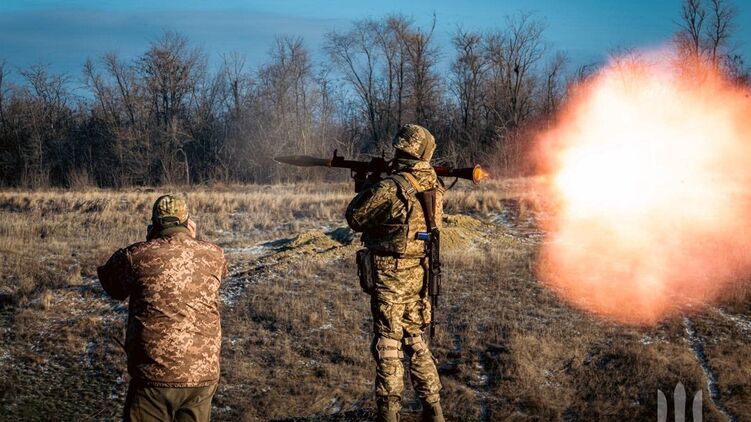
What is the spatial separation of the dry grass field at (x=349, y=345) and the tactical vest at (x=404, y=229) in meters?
1.59

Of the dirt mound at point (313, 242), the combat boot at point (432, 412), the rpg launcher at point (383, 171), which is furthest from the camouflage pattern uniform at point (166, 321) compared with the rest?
the dirt mound at point (313, 242)

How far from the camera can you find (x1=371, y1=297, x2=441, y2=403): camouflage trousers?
5.09 meters

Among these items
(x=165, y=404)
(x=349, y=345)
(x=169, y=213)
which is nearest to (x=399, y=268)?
(x=169, y=213)

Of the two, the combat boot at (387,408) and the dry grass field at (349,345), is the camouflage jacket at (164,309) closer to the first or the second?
the combat boot at (387,408)

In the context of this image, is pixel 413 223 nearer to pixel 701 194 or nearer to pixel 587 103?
pixel 701 194

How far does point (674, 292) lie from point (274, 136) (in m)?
37.0

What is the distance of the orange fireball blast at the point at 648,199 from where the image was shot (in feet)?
34.0

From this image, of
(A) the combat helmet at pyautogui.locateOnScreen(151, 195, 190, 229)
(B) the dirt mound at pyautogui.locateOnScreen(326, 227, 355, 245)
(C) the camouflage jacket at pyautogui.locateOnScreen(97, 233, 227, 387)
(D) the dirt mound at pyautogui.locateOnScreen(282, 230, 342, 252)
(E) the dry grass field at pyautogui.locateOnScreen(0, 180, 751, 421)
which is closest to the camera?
(C) the camouflage jacket at pyautogui.locateOnScreen(97, 233, 227, 387)

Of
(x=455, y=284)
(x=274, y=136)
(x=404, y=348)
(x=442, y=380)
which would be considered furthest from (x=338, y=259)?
(x=274, y=136)

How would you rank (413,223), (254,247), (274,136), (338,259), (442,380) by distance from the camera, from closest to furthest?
1. (413,223)
2. (442,380)
3. (338,259)
4. (254,247)
5. (274,136)

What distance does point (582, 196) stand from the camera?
1752 cm

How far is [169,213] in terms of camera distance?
154 inches

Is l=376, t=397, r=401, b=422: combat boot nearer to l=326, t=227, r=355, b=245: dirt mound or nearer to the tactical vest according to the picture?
the tactical vest

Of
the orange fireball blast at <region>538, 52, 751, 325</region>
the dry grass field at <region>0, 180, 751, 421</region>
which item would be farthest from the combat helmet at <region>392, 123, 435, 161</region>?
the orange fireball blast at <region>538, 52, 751, 325</region>
